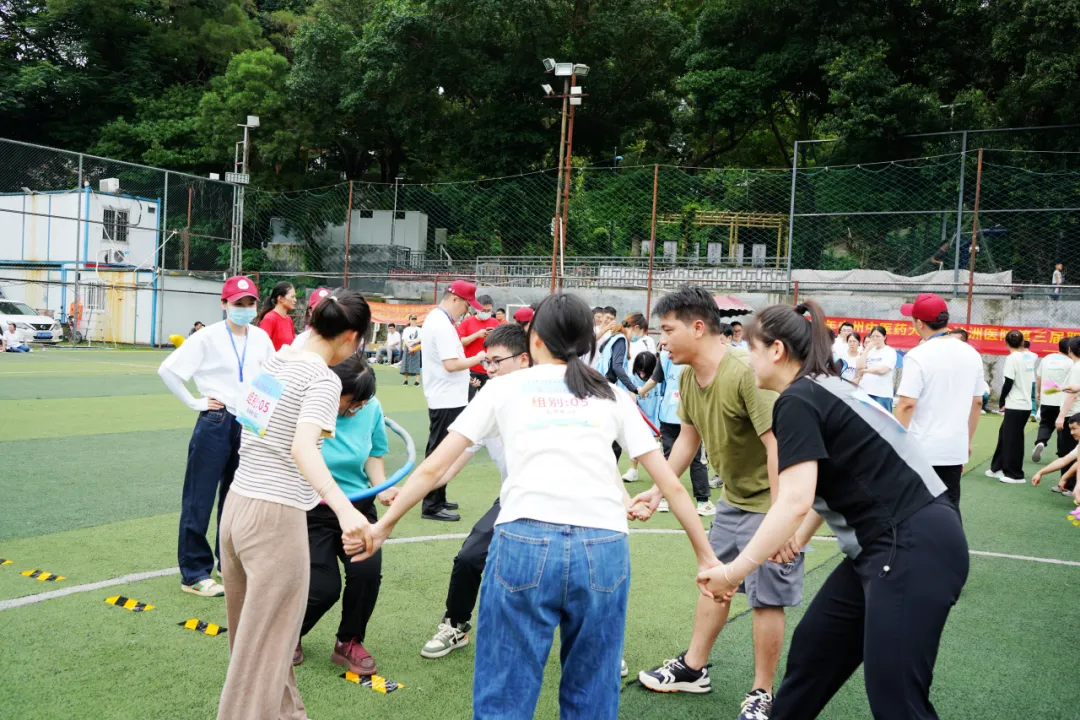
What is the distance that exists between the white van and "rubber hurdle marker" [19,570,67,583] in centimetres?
2335

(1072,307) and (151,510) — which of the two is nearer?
(151,510)

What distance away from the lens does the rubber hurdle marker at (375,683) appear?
3.81 metres

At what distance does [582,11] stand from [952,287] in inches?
829

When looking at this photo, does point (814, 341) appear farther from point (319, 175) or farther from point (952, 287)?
point (319, 175)

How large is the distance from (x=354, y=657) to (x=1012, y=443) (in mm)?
9307

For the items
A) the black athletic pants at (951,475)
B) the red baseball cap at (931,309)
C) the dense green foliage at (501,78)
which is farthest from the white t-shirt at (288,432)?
the dense green foliage at (501,78)

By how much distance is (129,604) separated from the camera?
4.74 meters

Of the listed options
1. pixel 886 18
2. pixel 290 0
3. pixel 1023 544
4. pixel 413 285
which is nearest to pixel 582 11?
pixel 886 18

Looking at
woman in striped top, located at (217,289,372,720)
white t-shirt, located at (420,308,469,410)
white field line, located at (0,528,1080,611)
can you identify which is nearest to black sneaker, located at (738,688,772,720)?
woman in striped top, located at (217,289,372,720)

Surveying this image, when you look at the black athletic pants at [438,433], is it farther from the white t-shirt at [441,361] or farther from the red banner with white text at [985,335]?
the red banner with white text at [985,335]

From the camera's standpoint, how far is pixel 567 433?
2.65 meters

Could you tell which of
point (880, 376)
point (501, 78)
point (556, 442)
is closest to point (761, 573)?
point (556, 442)

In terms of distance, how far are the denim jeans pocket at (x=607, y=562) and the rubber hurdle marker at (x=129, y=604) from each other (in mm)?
3212

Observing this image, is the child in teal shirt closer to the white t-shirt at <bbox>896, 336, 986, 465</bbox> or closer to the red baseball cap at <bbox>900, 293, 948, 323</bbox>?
the red baseball cap at <bbox>900, 293, 948, 323</bbox>
